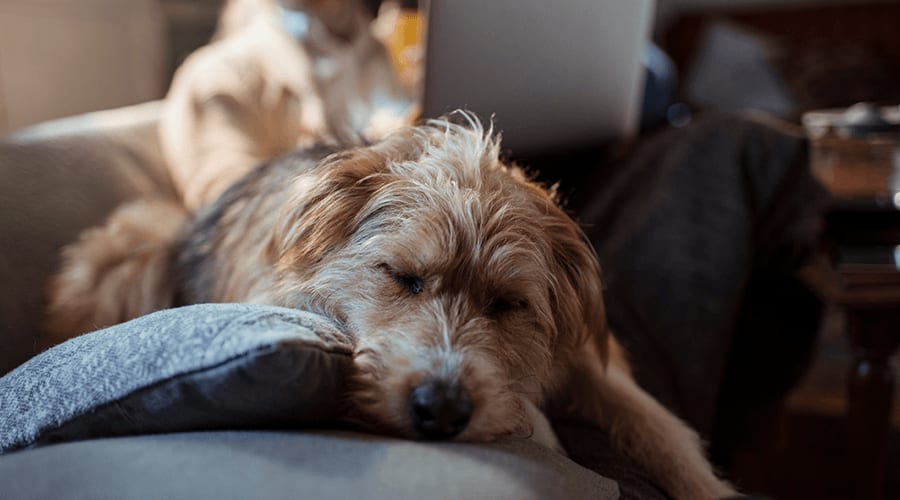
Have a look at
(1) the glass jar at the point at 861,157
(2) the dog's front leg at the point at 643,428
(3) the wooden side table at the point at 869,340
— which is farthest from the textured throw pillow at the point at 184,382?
(1) the glass jar at the point at 861,157

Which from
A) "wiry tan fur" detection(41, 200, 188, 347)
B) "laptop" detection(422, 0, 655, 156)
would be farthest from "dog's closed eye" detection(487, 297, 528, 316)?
"wiry tan fur" detection(41, 200, 188, 347)

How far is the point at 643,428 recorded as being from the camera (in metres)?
1.18

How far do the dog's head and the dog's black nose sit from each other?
0.04m

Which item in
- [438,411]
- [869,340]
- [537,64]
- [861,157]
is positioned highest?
[537,64]

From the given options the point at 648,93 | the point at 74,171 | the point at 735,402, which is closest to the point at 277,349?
the point at 74,171

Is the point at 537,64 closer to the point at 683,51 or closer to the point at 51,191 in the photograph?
the point at 51,191

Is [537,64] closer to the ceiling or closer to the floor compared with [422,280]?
closer to the ceiling

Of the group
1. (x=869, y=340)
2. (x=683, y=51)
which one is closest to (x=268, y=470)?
(x=869, y=340)

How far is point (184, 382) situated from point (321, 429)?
0.45 ft

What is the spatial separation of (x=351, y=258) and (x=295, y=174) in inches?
11.1

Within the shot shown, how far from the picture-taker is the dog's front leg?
3.73 ft

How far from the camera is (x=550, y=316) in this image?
1.12 metres

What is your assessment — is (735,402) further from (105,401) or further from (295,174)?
(105,401)

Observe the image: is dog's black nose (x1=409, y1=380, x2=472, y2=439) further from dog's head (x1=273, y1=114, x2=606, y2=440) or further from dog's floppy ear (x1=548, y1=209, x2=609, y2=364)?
dog's floppy ear (x1=548, y1=209, x2=609, y2=364)
